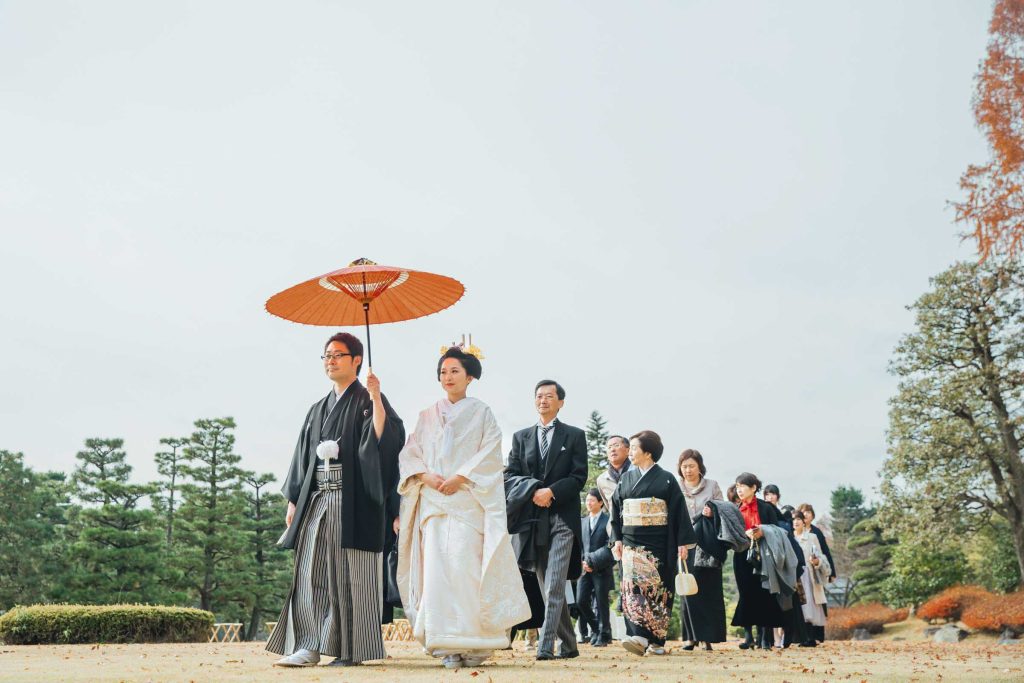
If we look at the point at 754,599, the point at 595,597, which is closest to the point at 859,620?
the point at 754,599

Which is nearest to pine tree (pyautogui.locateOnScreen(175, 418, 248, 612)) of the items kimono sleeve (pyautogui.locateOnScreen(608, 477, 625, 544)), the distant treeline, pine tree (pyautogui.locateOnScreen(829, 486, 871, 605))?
the distant treeline

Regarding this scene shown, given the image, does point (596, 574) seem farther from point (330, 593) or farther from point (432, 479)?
point (330, 593)

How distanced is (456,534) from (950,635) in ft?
72.6

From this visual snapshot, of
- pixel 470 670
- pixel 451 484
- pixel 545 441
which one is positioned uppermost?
pixel 545 441

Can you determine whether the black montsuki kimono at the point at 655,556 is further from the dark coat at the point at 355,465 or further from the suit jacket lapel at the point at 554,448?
the dark coat at the point at 355,465

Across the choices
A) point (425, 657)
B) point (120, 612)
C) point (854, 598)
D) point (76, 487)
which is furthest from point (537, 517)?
point (854, 598)

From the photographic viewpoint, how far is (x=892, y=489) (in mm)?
28328

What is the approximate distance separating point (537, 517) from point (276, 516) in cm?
3026

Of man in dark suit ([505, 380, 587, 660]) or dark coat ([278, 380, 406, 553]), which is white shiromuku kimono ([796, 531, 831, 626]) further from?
dark coat ([278, 380, 406, 553])

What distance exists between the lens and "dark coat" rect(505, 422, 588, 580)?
8281 mm

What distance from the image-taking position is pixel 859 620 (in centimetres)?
3089

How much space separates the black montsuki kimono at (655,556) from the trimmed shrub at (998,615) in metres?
18.0

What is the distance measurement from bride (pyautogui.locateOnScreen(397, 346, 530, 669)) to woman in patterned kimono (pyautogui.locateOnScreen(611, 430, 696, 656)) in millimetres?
2031

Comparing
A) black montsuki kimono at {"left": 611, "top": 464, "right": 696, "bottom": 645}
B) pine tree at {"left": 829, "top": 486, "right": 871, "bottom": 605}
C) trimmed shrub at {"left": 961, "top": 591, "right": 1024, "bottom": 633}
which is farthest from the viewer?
pine tree at {"left": 829, "top": 486, "right": 871, "bottom": 605}
